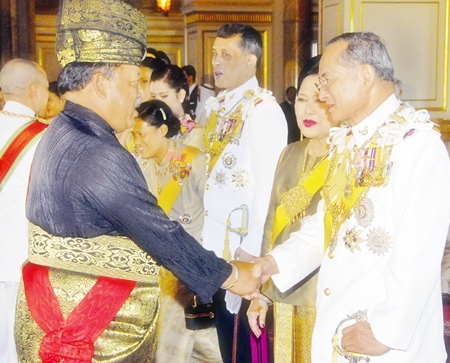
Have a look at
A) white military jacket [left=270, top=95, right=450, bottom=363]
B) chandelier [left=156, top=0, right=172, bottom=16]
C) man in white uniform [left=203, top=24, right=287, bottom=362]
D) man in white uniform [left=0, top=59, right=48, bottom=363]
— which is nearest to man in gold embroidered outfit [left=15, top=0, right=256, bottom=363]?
white military jacket [left=270, top=95, right=450, bottom=363]

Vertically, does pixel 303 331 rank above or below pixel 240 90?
below

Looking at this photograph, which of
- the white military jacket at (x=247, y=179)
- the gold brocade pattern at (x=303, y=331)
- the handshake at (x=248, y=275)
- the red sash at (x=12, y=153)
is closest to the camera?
the handshake at (x=248, y=275)

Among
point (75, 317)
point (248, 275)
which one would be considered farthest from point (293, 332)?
point (75, 317)

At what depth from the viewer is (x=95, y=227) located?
2.61 m

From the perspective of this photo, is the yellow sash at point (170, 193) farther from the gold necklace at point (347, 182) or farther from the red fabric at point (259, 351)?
the gold necklace at point (347, 182)

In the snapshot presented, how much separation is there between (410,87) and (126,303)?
15.8 ft

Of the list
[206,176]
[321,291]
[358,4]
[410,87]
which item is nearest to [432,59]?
[410,87]

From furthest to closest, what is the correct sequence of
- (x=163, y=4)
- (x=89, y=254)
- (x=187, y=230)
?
(x=163, y=4)
(x=187, y=230)
(x=89, y=254)

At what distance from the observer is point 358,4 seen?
267 inches

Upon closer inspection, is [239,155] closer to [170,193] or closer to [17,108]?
[170,193]

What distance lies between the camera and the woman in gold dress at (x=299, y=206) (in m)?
3.58

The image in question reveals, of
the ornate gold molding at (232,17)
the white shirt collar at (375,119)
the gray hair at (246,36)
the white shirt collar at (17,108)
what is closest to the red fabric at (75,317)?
the white shirt collar at (375,119)

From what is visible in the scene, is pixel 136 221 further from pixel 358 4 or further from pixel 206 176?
pixel 358 4

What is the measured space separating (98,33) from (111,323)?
938mm
